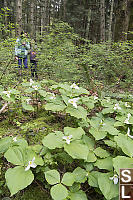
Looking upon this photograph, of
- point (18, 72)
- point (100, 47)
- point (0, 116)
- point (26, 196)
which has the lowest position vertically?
point (26, 196)

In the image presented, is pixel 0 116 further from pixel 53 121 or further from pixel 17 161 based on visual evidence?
pixel 17 161

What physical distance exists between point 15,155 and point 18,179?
0.27m

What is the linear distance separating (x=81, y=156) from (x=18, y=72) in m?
3.40

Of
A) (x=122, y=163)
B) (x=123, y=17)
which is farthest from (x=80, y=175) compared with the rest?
(x=123, y=17)

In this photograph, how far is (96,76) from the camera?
15.7ft

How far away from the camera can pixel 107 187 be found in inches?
47.6

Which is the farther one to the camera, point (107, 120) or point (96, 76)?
point (96, 76)

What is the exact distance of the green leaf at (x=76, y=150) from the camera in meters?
1.40

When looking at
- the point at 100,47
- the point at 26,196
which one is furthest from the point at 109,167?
the point at 100,47

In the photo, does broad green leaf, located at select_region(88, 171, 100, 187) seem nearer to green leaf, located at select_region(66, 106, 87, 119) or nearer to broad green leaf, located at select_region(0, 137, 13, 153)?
green leaf, located at select_region(66, 106, 87, 119)

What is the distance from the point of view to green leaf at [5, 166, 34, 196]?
1117 mm

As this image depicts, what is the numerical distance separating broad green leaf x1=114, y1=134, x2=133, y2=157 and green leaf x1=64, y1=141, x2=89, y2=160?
1.29ft

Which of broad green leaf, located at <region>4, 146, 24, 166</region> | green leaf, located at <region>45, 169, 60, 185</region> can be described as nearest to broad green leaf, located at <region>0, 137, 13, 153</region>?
broad green leaf, located at <region>4, 146, 24, 166</region>

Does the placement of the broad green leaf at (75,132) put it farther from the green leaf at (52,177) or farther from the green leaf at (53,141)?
the green leaf at (52,177)
